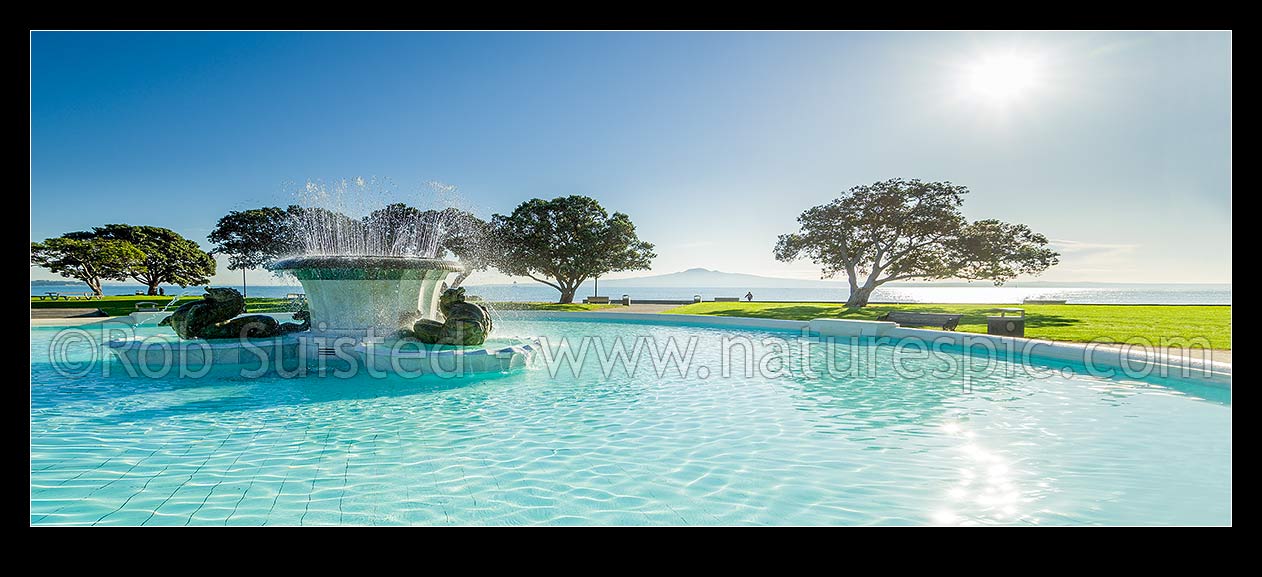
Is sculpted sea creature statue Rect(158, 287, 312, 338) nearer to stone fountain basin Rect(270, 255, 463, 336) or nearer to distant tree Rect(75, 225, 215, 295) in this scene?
stone fountain basin Rect(270, 255, 463, 336)

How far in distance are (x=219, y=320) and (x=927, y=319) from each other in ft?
56.4

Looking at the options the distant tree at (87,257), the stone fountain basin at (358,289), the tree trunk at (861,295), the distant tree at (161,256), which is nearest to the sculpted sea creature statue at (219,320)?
the stone fountain basin at (358,289)

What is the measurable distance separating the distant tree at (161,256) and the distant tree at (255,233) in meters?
7.63

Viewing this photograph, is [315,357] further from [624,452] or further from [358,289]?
[624,452]

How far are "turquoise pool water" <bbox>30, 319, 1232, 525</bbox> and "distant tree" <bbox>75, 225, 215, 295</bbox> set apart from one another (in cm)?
4225

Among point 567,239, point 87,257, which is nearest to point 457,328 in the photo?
point 567,239

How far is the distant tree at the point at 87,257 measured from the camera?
3478 cm
